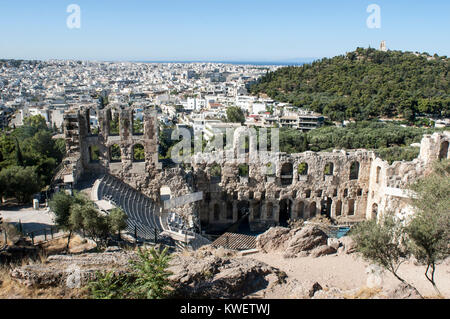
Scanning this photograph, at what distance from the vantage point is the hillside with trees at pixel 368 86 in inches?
2827

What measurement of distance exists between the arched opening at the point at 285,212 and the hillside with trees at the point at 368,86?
48.9 metres

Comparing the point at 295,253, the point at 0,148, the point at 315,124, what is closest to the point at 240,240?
the point at 295,253

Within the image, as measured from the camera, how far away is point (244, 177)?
25.5 meters

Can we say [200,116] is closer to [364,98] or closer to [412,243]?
[364,98]

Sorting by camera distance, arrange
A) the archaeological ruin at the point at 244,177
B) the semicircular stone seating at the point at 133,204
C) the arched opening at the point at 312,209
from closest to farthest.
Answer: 1. the semicircular stone seating at the point at 133,204
2. the archaeological ruin at the point at 244,177
3. the arched opening at the point at 312,209

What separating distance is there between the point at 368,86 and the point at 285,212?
61302mm

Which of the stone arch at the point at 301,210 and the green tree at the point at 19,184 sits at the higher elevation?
the green tree at the point at 19,184

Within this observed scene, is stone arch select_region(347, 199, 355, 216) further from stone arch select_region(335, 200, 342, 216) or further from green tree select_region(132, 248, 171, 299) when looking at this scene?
green tree select_region(132, 248, 171, 299)

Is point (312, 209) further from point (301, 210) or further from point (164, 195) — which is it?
point (164, 195)

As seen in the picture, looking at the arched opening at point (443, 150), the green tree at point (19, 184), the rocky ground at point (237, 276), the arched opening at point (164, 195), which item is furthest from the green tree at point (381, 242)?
the arched opening at point (443, 150)

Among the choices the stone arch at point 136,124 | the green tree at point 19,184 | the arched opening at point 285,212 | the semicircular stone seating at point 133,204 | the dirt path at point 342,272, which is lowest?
the arched opening at point 285,212

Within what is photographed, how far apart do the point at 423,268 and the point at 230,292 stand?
9153 millimetres

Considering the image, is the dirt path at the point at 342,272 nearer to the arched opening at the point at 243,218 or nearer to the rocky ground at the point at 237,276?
the rocky ground at the point at 237,276

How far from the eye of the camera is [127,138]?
21.4m
